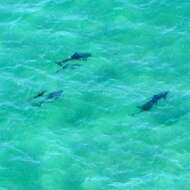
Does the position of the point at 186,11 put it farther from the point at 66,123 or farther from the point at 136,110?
the point at 66,123

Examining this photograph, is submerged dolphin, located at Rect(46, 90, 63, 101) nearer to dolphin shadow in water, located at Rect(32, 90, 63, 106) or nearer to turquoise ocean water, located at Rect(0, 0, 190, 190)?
dolphin shadow in water, located at Rect(32, 90, 63, 106)

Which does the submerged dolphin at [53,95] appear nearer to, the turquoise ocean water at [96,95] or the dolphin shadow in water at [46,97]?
the dolphin shadow in water at [46,97]

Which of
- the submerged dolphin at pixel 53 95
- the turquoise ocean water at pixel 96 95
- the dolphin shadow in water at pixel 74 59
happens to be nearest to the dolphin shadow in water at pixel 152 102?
the turquoise ocean water at pixel 96 95

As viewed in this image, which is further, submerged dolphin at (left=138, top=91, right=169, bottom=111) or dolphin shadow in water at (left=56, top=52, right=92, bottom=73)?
dolphin shadow in water at (left=56, top=52, right=92, bottom=73)

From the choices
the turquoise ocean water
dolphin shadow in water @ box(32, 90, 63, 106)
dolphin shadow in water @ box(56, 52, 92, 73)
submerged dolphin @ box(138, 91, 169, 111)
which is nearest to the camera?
the turquoise ocean water

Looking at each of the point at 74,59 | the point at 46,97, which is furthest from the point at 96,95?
the point at 74,59

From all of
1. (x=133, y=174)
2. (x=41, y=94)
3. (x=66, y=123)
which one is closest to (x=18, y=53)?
Result: (x=41, y=94)

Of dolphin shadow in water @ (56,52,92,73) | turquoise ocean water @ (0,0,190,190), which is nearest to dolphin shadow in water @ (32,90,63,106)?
turquoise ocean water @ (0,0,190,190)

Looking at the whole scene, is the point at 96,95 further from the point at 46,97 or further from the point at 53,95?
the point at 46,97

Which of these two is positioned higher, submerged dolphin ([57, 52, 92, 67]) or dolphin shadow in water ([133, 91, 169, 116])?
submerged dolphin ([57, 52, 92, 67])
